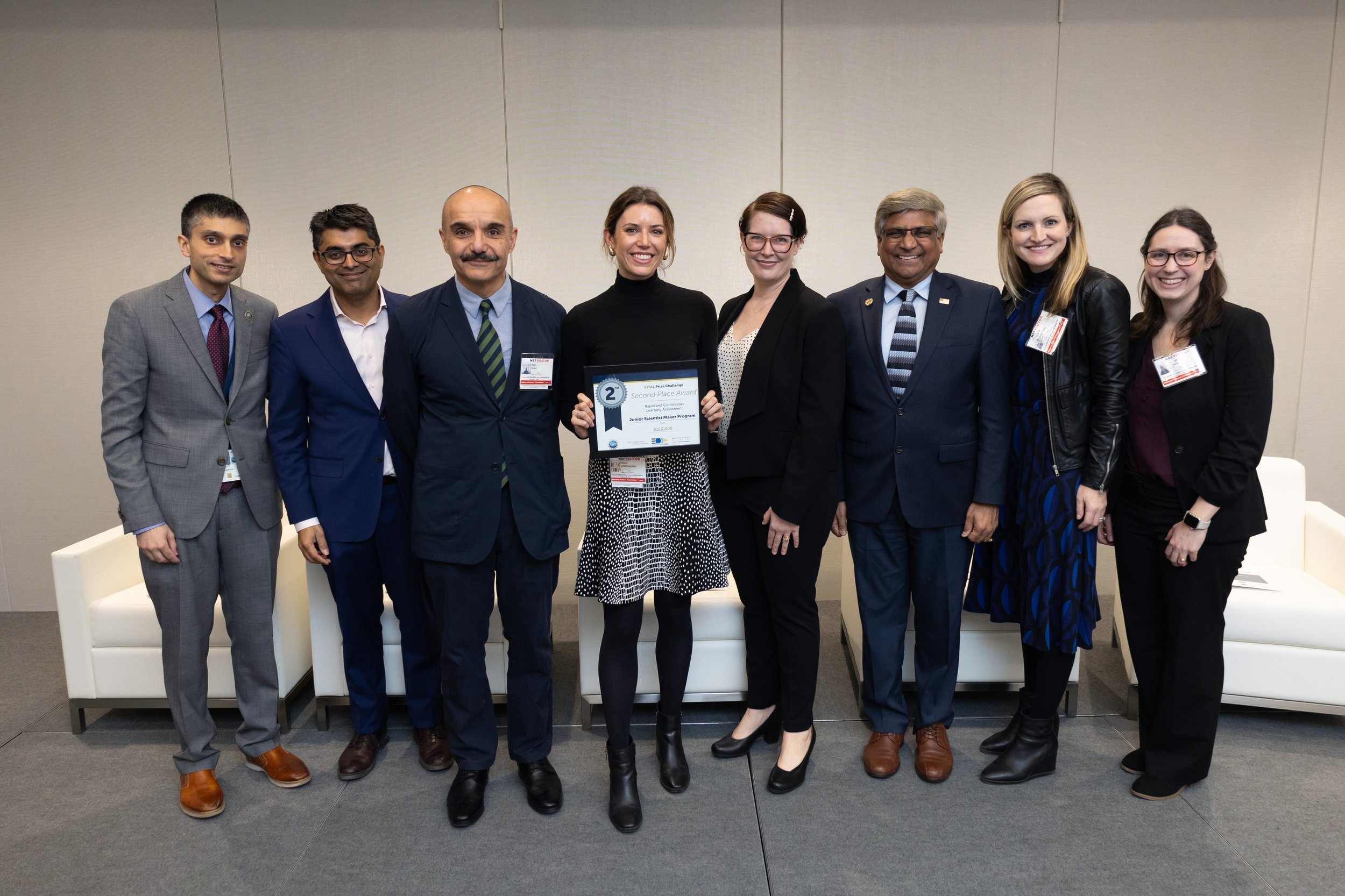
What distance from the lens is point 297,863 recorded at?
2.29 meters

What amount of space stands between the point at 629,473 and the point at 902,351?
0.93 meters

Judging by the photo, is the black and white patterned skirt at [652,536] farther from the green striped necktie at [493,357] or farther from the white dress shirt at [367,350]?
the white dress shirt at [367,350]

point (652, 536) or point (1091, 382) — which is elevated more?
point (1091, 382)

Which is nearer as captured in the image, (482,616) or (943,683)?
(482,616)

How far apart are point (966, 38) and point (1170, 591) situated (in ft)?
9.81

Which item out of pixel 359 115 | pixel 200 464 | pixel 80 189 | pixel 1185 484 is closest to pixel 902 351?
pixel 1185 484

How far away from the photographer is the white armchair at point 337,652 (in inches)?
115

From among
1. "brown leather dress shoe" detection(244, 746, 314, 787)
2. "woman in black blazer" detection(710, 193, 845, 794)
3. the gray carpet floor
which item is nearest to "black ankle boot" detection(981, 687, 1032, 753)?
the gray carpet floor

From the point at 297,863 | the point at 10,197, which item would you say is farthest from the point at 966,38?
the point at 10,197

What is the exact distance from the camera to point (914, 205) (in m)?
2.43

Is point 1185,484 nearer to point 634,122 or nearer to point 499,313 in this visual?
point 499,313

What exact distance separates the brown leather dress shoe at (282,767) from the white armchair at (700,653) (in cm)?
95

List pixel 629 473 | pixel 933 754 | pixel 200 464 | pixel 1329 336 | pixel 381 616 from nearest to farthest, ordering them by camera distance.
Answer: pixel 629 473
pixel 200 464
pixel 933 754
pixel 381 616
pixel 1329 336

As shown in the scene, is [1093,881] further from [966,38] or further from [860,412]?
[966,38]
